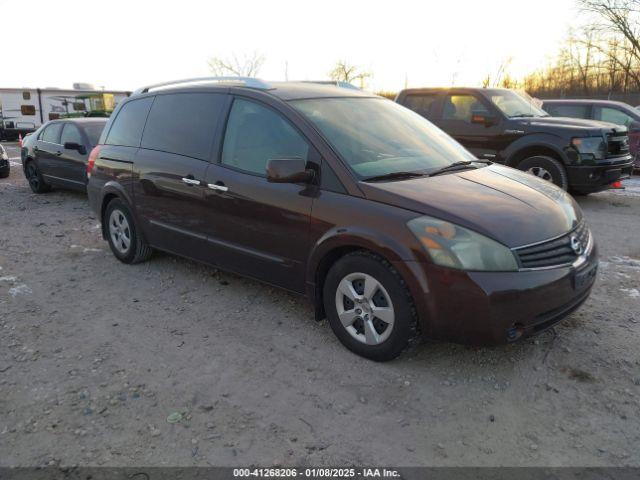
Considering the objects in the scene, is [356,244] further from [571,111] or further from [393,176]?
[571,111]

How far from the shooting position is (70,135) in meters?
9.34

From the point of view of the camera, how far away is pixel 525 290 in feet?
9.62

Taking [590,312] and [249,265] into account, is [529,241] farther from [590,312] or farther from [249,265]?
[249,265]

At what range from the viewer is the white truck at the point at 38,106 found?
25641 mm

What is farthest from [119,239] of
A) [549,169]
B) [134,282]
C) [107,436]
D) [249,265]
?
[549,169]

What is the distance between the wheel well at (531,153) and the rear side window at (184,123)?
580 centimetres

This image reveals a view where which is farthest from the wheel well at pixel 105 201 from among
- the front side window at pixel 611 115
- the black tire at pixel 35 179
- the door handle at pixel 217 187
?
the front side window at pixel 611 115

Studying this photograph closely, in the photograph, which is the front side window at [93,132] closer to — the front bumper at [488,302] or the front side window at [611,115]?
the front bumper at [488,302]

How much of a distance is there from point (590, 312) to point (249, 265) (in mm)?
2645

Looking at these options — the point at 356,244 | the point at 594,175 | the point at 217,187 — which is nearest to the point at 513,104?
the point at 594,175

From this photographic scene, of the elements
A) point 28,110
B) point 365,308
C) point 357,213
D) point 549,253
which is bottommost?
point 365,308

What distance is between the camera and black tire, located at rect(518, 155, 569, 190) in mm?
8117

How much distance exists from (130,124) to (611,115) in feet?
32.8

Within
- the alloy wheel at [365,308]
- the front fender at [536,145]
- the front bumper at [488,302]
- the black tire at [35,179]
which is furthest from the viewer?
the black tire at [35,179]
